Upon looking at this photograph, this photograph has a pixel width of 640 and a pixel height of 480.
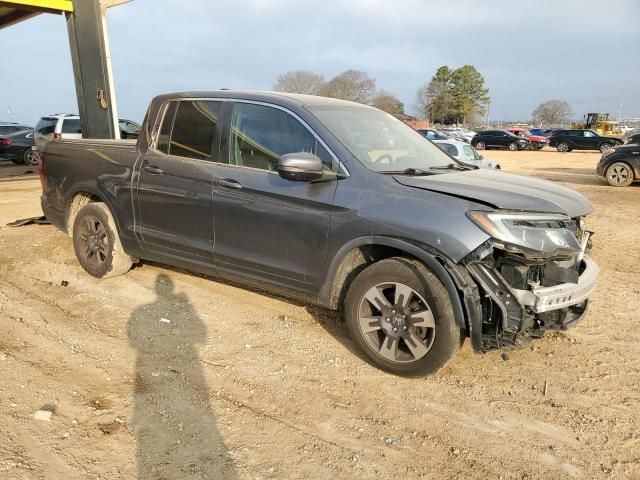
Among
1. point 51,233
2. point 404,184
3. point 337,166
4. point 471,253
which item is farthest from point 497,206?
point 51,233

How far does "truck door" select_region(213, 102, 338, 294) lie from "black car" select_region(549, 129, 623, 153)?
32.6 metres

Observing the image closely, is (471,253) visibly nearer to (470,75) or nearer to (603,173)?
(603,173)

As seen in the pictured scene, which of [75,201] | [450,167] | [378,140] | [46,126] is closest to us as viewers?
[378,140]

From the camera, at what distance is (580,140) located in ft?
105

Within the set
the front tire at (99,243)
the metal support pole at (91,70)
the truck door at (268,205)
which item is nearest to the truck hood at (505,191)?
the truck door at (268,205)

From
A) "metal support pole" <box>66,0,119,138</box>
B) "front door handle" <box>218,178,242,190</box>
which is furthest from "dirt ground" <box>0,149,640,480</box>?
"metal support pole" <box>66,0,119,138</box>

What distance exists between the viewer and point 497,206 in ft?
9.85

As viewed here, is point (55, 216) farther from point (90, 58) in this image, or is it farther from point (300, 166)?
point (300, 166)

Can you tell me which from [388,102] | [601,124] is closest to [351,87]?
[388,102]

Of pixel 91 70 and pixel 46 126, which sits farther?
pixel 46 126

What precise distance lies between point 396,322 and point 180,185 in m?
2.17

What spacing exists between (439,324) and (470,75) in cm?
7953

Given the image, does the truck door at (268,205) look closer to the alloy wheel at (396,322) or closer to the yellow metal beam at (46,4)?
the alloy wheel at (396,322)

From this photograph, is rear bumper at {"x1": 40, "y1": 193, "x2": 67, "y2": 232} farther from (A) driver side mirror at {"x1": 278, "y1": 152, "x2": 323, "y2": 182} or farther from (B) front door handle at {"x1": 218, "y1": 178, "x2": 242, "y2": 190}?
(A) driver side mirror at {"x1": 278, "y1": 152, "x2": 323, "y2": 182}
